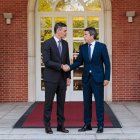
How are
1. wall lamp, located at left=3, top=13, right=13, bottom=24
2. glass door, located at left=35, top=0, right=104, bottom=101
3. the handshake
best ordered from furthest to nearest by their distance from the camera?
glass door, located at left=35, top=0, right=104, bottom=101, wall lamp, located at left=3, top=13, right=13, bottom=24, the handshake

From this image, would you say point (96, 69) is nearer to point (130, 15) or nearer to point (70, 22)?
point (130, 15)

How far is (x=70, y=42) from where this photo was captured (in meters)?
13.3

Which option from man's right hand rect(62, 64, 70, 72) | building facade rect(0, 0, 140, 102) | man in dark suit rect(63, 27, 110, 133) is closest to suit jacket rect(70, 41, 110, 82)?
man in dark suit rect(63, 27, 110, 133)

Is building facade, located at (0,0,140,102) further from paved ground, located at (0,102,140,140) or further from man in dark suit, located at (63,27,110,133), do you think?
man in dark suit, located at (63,27,110,133)

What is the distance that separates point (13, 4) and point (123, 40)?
3.26 metres

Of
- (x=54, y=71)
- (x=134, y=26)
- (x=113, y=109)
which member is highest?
(x=134, y=26)

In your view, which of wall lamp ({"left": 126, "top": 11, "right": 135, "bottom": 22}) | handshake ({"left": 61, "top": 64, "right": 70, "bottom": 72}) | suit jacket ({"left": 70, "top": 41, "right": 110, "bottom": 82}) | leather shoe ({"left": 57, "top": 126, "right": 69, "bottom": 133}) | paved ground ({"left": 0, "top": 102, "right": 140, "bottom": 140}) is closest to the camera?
paved ground ({"left": 0, "top": 102, "right": 140, "bottom": 140})

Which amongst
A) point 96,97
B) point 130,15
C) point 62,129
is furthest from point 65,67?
point 130,15

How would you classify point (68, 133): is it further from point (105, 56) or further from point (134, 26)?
point (134, 26)

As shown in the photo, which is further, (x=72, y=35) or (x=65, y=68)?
(x=72, y=35)

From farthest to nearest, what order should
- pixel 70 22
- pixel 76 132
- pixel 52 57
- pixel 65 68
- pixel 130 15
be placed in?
pixel 70 22 → pixel 130 15 → pixel 76 132 → pixel 52 57 → pixel 65 68

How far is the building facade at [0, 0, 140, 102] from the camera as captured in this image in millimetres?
12898

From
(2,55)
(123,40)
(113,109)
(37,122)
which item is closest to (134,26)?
(123,40)

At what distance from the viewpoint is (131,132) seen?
8.08 m
